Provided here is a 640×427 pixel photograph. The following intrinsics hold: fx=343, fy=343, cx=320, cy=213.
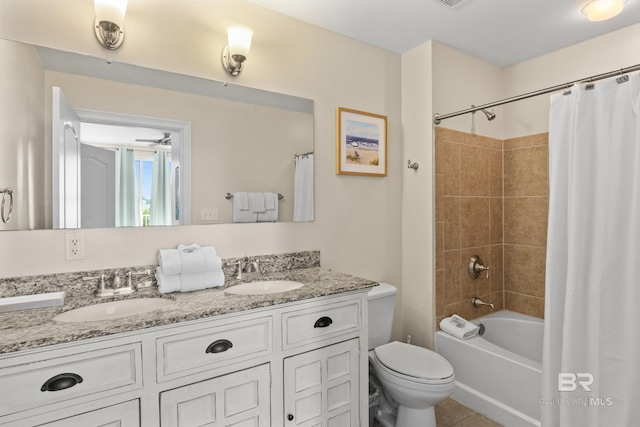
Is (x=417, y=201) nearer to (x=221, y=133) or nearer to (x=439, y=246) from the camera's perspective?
(x=439, y=246)

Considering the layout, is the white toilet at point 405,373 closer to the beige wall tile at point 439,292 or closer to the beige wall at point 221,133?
the beige wall tile at point 439,292

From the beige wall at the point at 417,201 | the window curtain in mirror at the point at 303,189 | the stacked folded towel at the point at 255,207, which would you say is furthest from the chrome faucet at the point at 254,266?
the beige wall at the point at 417,201

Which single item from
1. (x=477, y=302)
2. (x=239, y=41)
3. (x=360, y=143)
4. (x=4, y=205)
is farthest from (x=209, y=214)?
(x=477, y=302)

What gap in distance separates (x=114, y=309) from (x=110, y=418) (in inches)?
17.3

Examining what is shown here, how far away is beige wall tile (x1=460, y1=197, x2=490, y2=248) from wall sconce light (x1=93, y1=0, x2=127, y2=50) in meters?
2.34

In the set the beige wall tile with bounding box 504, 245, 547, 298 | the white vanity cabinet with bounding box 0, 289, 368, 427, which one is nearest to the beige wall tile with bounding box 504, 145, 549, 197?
the beige wall tile with bounding box 504, 245, 547, 298

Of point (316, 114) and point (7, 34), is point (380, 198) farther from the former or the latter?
point (7, 34)

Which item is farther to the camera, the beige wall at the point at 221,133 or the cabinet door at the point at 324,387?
the beige wall at the point at 221,133

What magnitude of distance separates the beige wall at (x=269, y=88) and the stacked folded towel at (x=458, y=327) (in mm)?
436

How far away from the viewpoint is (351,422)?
164 centimetres

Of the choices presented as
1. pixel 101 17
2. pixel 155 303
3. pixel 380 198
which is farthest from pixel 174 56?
pixel 380 198

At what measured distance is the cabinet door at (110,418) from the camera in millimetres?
1036

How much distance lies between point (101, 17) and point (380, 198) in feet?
6.06

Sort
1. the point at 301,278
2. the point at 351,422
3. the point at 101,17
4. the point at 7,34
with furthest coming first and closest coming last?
the point at 301,278 → the point at 351,422 → the point at 101,17 → the point at 7,34
